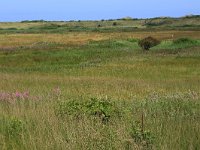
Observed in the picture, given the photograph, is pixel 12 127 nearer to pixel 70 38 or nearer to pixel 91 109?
pixel 91 109

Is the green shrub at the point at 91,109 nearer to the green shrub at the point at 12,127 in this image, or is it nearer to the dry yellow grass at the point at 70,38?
the green shrub at the point at 12,127

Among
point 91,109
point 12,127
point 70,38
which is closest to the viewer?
point 12,127

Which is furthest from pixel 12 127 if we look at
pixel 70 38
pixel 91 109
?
pixel 70 38

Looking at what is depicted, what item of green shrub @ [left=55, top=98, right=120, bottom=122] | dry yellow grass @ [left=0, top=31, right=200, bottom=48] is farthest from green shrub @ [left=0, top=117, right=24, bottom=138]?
dry yellow grass @ [left=0, top=31, right=200, bottom=48]

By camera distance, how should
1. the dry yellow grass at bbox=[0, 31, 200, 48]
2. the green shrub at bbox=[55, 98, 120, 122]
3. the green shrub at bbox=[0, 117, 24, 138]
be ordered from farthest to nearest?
the dry yellow grass at bbox=[0, 31, 200, 48], the green shrub at bbox=[55, 98, 120, 122], the green shrub at bbox=[0, 117, 24, 138]

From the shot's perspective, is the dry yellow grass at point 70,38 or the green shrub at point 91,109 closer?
the green shrub at point 91,109

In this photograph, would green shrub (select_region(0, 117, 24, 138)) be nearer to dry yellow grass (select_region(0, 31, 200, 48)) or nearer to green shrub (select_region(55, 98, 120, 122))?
green shrub (select_region(55, 98, 120, 122))

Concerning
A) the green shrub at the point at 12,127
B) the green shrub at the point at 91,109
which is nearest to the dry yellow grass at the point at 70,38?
the green shrub at the point at 91,109

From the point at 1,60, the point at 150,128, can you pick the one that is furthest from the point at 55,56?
the point at 150,128

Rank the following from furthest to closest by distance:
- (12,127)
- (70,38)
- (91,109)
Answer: (70,38) < (91,109) < (12,127)

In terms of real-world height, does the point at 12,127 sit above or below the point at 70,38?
above

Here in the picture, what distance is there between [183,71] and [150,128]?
67.3 feet

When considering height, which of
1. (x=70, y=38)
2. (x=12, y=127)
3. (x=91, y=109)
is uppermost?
(x=91, y=109)

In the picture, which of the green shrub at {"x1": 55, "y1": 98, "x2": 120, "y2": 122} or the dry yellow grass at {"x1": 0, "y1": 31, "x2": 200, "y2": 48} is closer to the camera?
the green shrub at {"x1": 55, "y1": 98, "x2": 120, "y2": 122}
